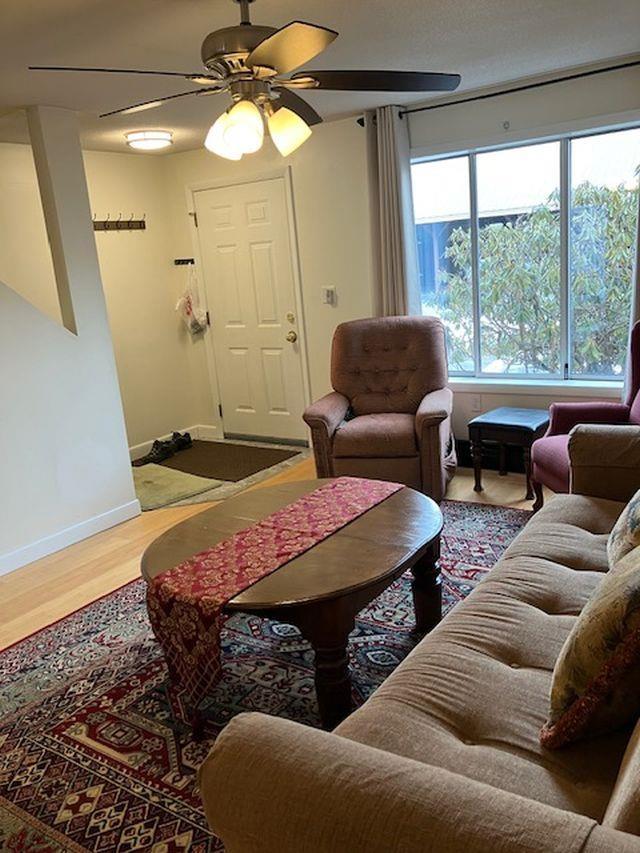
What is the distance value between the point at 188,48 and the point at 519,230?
229 cm

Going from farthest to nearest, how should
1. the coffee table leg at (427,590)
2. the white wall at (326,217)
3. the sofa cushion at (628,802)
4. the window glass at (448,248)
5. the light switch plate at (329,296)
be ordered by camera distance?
the light switch plate at (329,296) → the white wall at (326,217) → the window glass at (448,248) → the coffee table leg at (427,590) → the sofa cushion at (628,802)

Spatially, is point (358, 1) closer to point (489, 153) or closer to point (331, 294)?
point (489, 153)

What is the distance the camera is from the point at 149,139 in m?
4.48

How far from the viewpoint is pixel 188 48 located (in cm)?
283

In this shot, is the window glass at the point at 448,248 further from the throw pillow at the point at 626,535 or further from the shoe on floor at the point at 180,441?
the throw pillow at the point at 626,535

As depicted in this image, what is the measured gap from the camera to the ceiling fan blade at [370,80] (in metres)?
2.21

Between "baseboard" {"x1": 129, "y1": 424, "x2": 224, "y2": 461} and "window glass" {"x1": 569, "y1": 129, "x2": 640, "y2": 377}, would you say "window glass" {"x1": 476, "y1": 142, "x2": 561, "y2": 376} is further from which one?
"baseboard" {"x1": 129, "y1": 424, "x2": 224, "y2": 461}

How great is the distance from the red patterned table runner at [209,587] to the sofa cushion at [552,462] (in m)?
1.12

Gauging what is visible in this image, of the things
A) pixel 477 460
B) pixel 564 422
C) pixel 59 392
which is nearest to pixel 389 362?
pixel 477 460

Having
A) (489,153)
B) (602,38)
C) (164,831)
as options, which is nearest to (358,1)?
(602,38)

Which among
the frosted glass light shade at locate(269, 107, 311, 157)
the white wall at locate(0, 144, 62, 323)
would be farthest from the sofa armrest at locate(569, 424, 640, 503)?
the white wall at locate(0, 144, 62, 323)

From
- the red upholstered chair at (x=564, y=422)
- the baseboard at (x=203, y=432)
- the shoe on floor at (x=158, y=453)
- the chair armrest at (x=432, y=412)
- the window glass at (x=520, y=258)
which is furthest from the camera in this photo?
the baseboard at (x=203, y=432)

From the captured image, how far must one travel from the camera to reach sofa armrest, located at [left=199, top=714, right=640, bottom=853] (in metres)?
0.87

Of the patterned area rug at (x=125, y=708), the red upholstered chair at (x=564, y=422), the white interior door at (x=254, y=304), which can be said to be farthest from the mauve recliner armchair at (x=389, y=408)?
the white interior door at (x=254, y=304)
